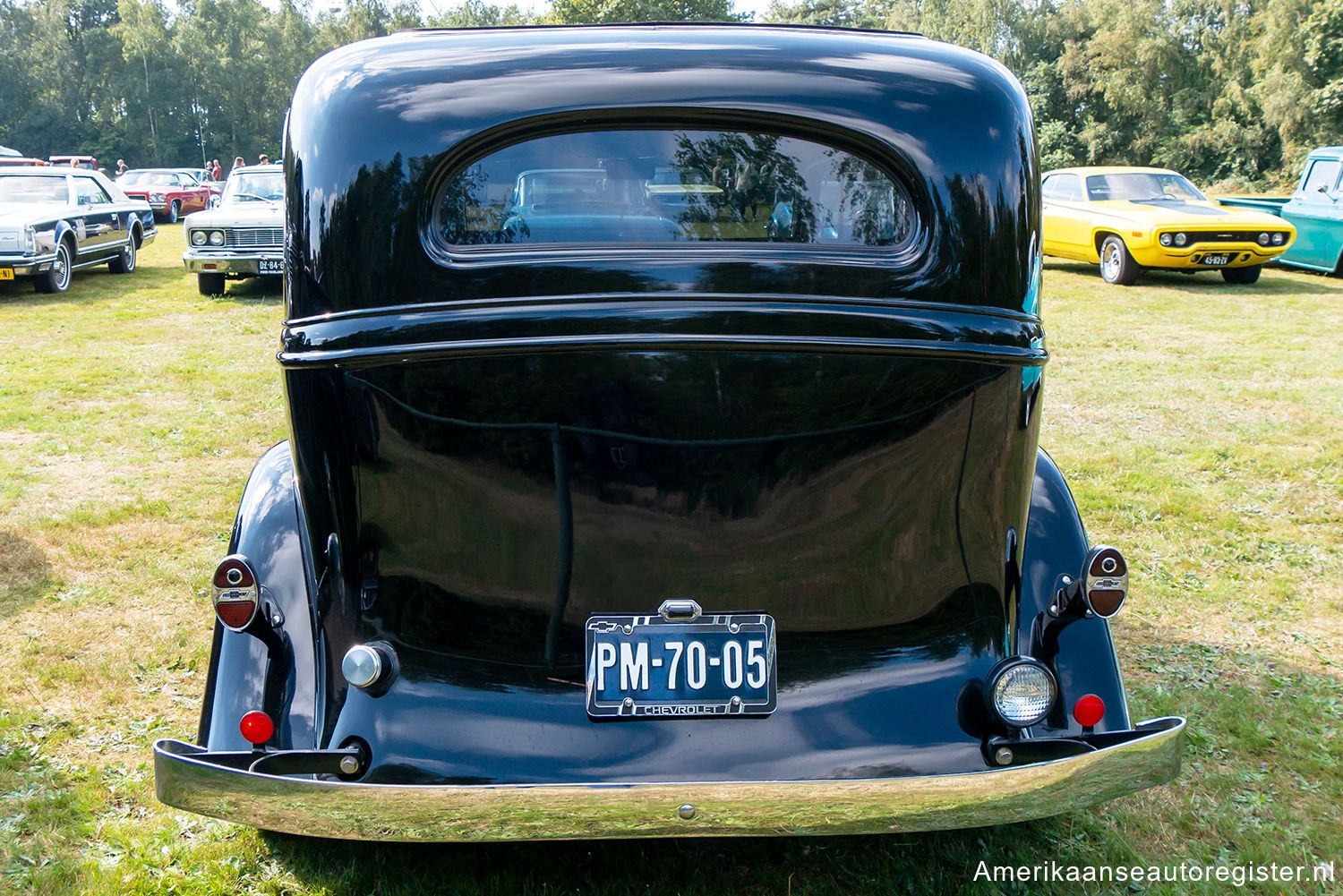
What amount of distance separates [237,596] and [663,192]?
55.9 inches

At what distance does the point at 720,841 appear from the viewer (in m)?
2.81

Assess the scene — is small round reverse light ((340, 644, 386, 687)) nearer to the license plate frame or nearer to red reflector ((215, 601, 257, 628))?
red reflector ((215, 601, 257, 628))

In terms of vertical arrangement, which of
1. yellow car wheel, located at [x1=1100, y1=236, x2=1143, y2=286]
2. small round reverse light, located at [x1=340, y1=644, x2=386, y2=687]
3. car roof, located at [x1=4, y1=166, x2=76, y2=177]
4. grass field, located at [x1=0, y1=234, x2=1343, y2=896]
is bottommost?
grass field, located at [x1=0, y1=234, x2=1343, y2=896]

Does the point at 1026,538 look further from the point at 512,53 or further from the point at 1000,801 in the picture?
the point at 512,53

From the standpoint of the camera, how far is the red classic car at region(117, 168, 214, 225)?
88.0 ft

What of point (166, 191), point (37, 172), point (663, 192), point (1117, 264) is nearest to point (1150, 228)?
point (1117, 264)

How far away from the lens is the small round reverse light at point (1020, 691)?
2373 millimetres

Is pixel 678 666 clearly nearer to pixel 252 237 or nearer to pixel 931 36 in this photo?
pixel 252 237

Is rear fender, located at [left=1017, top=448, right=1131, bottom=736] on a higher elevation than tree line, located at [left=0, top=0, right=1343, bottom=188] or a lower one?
lower

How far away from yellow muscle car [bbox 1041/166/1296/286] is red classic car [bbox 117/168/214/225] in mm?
21866

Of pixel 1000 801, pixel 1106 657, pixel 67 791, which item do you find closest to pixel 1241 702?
pixel 1106 657

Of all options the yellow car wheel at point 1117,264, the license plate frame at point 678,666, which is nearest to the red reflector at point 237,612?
the license plate frame at point 678,666

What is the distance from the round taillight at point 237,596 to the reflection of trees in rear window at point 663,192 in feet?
3.17

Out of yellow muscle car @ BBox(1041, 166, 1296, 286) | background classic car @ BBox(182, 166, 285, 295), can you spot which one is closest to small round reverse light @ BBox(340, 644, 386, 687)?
background classic car @ BBox(182, 166, 285, 295)
